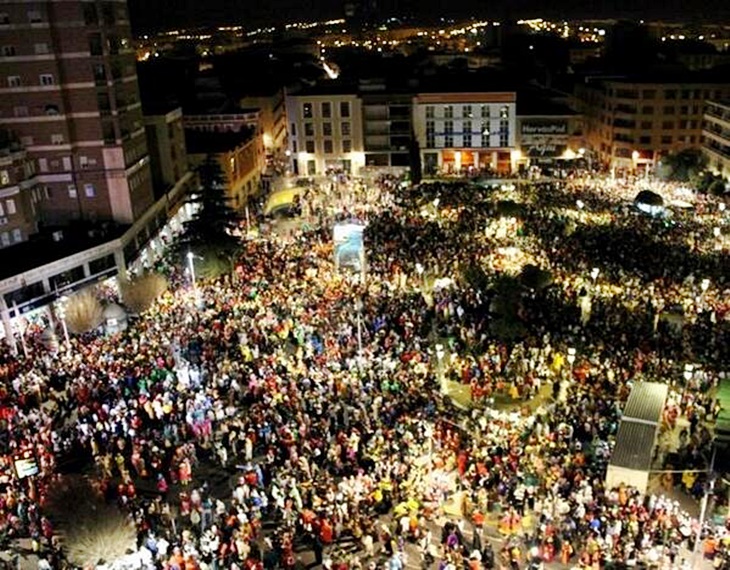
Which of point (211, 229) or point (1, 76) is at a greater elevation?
point (1, 76)

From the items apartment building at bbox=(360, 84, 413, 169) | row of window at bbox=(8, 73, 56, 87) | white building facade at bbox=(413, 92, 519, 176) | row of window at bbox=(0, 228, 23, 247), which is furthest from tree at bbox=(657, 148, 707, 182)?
row of window at bbox=(0, 228, 23, 247)

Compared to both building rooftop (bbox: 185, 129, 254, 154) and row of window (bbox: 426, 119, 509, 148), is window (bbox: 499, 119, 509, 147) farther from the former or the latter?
building rooftop (bbox: 185, 129, 254, 154)

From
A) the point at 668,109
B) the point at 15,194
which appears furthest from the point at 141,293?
the point at 668,109

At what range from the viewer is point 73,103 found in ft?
126

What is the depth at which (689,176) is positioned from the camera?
54469 millimetres

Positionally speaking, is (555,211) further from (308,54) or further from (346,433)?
(308,54)

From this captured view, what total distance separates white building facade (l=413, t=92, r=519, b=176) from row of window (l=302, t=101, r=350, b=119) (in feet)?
19.9

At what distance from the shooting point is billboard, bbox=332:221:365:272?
35.2 m

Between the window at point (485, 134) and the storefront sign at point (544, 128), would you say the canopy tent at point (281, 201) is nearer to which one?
the window at point (485, 134)

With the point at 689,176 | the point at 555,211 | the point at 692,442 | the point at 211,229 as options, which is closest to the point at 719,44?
the point at 689,176

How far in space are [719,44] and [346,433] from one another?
187555 mm

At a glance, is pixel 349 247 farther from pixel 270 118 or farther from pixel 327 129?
pixel 270 118

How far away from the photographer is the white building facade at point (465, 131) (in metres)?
64.9

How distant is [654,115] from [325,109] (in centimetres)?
2858
